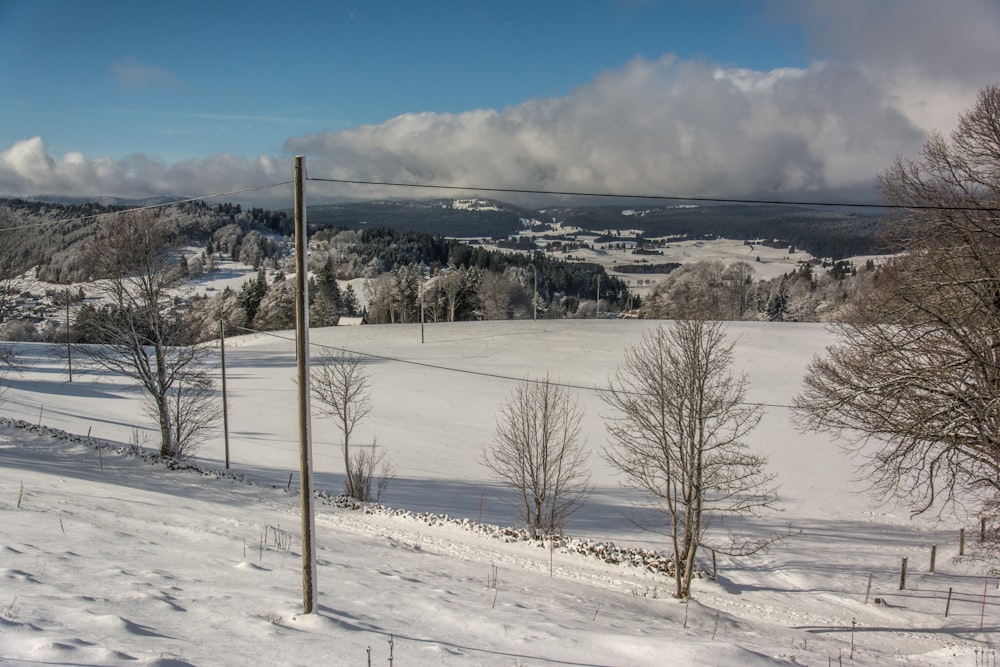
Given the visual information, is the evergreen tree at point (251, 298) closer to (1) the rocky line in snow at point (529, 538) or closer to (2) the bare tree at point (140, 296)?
(2) the bare tree at point (140, 296)

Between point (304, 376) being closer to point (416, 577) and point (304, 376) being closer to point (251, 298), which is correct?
point (416, 577)

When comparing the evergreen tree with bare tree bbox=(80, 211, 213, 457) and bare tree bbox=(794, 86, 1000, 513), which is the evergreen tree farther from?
bare tree bbox=(794, 86, 1000, 513)

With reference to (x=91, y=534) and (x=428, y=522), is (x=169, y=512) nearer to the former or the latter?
(x=91, y=534)

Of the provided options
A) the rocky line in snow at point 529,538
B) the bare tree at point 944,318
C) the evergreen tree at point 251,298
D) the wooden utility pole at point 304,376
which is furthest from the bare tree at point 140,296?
the evergreen tree at point 251,298

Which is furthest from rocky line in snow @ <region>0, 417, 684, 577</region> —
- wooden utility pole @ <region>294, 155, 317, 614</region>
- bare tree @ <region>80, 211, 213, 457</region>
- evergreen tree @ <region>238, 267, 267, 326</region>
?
evergreen tree @ <region>238, 267, 267, 326</region>

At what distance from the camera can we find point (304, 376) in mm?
7320

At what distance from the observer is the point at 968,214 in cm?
1267

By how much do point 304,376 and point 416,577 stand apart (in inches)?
230

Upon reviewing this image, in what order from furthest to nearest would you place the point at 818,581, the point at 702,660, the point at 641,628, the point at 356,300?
1. the point at 356,300
2. the point at 818,581
3. the point at 641,628
4. the point at 702,660

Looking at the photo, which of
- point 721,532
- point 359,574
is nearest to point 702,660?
point 359,574

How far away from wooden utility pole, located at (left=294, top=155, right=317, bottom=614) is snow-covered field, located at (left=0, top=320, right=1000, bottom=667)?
0.55 meters

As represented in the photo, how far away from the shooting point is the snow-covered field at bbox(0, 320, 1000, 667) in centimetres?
694

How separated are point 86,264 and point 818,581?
25435 millimetres

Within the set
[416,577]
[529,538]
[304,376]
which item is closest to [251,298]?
[529,538]
